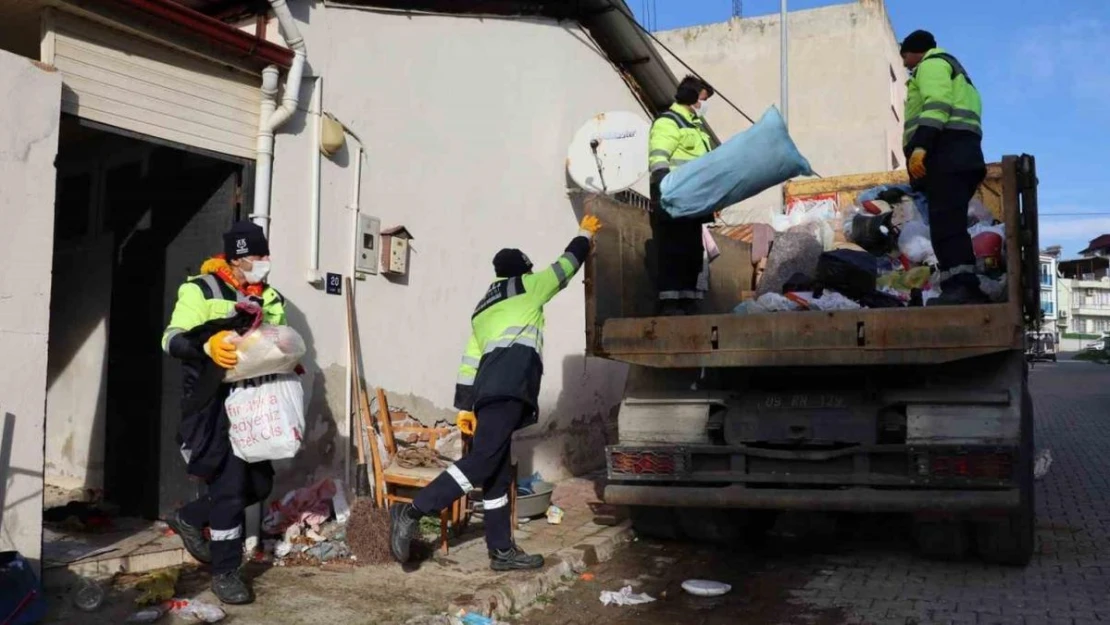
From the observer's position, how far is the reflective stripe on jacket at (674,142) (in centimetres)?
568

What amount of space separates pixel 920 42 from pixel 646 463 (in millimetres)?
3106

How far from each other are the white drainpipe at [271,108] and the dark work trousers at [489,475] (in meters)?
1.86

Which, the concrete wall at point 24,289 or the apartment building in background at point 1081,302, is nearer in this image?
the concrete wall at point 24,289

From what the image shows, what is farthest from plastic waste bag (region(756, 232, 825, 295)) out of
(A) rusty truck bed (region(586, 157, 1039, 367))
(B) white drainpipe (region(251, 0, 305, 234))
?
(B) white drainpipe (region(251, 0, 305, 234))

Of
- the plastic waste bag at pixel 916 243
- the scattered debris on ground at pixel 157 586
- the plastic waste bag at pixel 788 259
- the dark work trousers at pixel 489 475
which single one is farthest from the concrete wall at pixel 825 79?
the scattered debris on ground at pixel 157 586

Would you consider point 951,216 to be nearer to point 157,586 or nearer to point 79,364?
point 157,586

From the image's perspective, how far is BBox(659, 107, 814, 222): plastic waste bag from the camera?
199 inches

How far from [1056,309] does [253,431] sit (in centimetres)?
8224

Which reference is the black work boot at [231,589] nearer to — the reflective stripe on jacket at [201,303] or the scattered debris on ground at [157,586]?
the scattered debris on ground at [157,586]

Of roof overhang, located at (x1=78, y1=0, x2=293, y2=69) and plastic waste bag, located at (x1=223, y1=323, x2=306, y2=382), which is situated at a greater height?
roof overhang, located at (x1=78, y1=0, x2=293, y2=69)

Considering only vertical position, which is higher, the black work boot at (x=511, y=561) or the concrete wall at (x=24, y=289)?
the concrete wall at (x=24, y=289)

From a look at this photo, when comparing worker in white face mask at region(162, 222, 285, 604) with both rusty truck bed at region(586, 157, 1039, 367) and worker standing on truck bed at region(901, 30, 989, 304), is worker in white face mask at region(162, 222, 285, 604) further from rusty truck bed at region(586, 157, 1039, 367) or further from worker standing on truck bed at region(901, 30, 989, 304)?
worker standing on truck bed at region(901, 30, 989, 304)

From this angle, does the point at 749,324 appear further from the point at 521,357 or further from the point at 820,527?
the point at 820,527

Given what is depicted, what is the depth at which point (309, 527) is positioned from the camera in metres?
5.37
